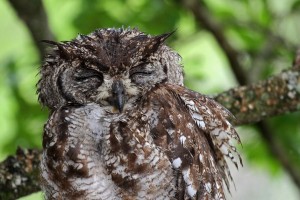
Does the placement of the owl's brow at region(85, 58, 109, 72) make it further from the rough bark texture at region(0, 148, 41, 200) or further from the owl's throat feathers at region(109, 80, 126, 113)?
the rough bark texture at region(0, 148, 41, 200)

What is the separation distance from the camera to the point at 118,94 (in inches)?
112

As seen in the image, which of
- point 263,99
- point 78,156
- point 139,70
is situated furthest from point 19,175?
point 263,99

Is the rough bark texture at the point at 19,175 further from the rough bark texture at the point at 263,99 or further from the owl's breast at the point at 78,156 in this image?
the rough bark texture at the point at 263,99

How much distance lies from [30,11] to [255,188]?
11.8 ft

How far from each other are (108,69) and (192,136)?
0.40 metres

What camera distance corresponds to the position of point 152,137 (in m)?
2.91

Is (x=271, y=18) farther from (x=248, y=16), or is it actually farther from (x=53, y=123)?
(x=53, y=123)

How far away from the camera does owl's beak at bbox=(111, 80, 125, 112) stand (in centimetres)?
285

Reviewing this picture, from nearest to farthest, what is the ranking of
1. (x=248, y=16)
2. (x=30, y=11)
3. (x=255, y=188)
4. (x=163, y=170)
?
(x=163, y=170) < (x=30, y=11) < (x=248, y=16) < (x=255, y=188)

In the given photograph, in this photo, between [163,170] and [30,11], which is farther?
[30,11]

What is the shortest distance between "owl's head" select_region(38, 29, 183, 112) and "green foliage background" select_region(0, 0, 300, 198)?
1.16m

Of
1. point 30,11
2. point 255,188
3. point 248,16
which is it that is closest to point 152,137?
point 30,11

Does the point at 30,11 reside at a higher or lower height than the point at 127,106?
higher

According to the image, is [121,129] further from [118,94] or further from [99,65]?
[99,65]
